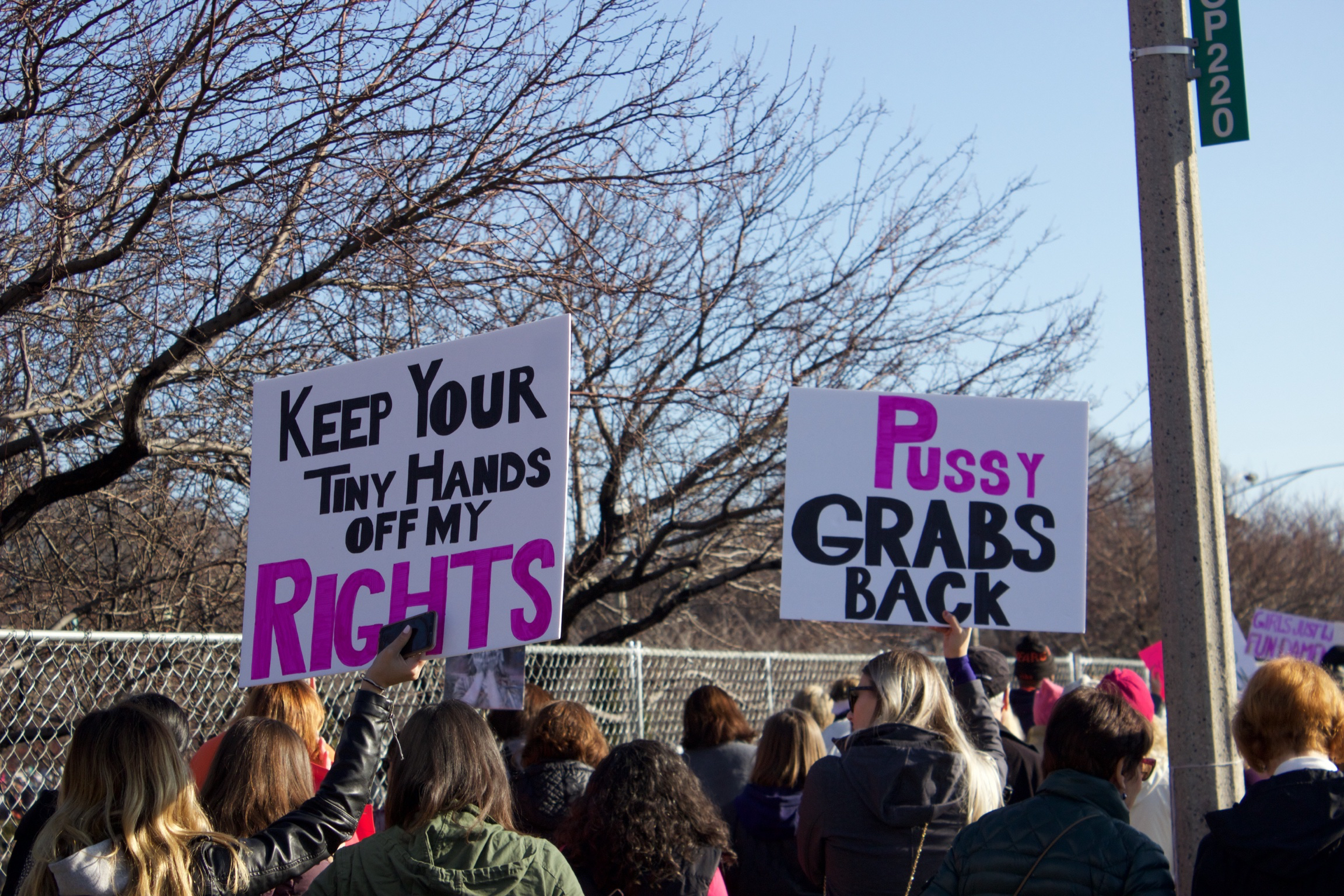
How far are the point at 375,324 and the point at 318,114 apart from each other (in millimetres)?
1399

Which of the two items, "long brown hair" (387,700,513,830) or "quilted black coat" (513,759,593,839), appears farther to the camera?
"quilted black coat" (513,759,593,839)

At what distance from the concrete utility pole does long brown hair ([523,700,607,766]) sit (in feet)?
6.29

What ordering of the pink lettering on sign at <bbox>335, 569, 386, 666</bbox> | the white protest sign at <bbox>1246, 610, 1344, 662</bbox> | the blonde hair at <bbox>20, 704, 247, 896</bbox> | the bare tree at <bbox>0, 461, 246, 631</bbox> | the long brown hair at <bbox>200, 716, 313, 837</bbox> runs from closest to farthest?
the blonde hair at <bbox>20, 704, 247, 896</bbox> → the long brown hair at <bbox>200, 716, 313, 837</bbox> → the pink lettering on sign at <bbox>335, 569, 386, 666</bbox> → the bare tree at <bbox>0, 461, 246, 631</bbox> → the white protest sign at <bbox>1246, 610, 1344, 662</bbox>

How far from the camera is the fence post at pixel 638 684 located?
704 cm

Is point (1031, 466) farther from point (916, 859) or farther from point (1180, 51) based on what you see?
point (916, 859)

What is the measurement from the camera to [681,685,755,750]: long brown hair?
5.18 meters

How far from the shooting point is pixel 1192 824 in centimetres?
335

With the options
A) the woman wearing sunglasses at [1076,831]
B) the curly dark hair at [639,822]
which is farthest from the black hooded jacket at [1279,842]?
the curly dark hair at [639,822]

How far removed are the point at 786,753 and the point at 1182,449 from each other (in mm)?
1772

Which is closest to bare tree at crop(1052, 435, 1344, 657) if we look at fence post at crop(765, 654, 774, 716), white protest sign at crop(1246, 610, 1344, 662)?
white protest sign at crop(1246, 610, 1344, 662)

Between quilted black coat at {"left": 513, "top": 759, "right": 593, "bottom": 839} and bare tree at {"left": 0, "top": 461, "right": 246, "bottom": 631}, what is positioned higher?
bare tree at {"left": 0, "top": 461, "right": 246, "bottom": 631}

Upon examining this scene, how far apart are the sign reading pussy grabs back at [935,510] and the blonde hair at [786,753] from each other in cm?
45

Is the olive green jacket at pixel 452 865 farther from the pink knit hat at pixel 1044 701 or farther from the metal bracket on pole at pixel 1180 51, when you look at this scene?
the pink knit hat at pixel 1044 701

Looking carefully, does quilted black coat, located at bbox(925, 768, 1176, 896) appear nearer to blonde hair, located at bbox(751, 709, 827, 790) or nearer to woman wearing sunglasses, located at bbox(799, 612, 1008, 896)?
woman wearing sunglasses, located at bbox(799, 612, 1008, 896)
